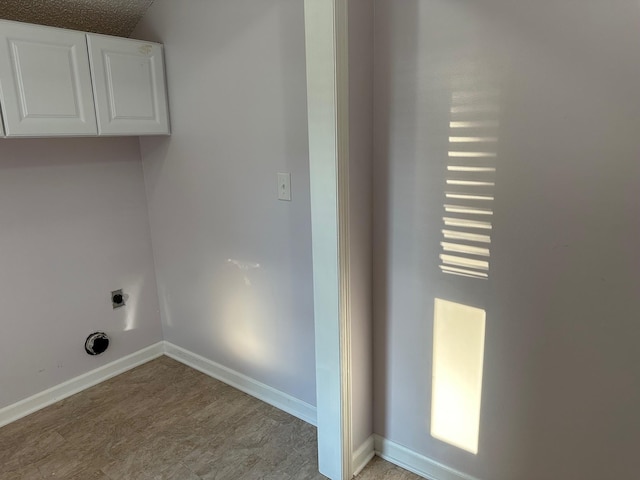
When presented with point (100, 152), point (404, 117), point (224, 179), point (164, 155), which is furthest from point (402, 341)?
point (100, 152)

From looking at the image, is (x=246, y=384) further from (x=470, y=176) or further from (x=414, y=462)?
(x=470, y=176)

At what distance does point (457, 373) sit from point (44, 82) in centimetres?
214

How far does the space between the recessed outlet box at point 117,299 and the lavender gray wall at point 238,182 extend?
1.12 feet

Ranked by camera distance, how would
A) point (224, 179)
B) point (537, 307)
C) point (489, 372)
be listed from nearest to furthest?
1. point (537, 307)
2. point (489, 372)
3. point (224, 179)

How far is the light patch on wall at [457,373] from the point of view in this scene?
5.41 feet

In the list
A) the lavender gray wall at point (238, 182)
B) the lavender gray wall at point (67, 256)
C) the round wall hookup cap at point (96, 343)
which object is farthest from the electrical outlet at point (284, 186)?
the round wall hookup cap at point (96, 343)

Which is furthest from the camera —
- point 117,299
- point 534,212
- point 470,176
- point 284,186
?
point 117,299

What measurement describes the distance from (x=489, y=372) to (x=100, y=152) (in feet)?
7.51

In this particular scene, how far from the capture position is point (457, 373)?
1.72 meters

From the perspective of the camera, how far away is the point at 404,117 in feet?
5.41

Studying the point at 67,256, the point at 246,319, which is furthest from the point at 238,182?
the point at 67,256

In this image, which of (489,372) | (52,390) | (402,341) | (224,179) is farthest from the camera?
(52,390)

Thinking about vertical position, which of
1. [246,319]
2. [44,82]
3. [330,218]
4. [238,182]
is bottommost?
[246,319]

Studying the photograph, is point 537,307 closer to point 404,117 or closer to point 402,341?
point 402,341
